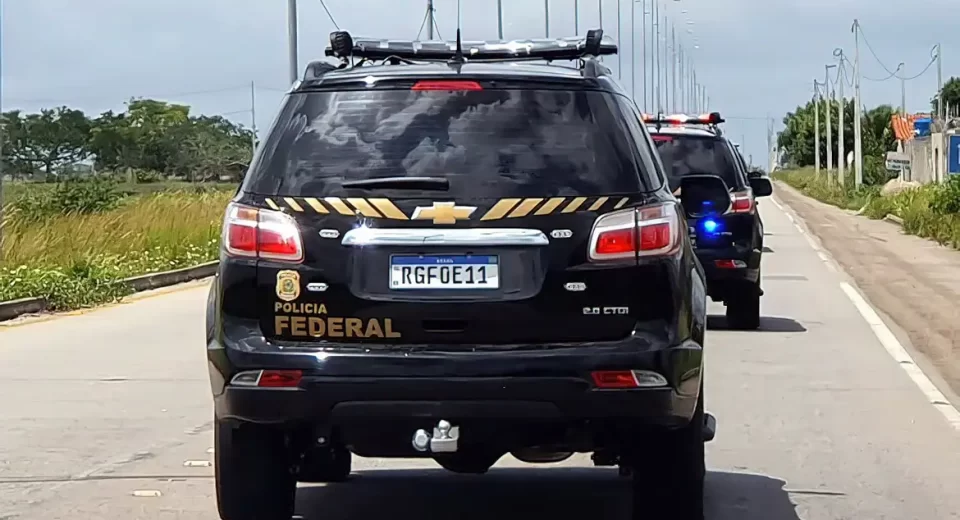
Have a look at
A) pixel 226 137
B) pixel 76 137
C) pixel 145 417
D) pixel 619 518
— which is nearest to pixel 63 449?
pixel 145 417

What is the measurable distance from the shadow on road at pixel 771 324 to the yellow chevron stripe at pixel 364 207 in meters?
10.00

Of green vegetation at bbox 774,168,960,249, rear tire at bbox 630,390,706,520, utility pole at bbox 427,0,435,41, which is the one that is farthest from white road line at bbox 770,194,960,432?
utility pole at bbox 427,0,435,41

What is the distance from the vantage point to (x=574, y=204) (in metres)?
5.48

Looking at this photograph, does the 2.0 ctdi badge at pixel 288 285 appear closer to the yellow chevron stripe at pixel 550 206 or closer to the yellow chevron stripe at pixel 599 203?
the yellow chevron stripe at pixel 550 206

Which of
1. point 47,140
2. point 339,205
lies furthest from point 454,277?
point 47,140

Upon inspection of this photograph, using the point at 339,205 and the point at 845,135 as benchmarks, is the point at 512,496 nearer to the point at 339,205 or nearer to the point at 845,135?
the point at 339,205

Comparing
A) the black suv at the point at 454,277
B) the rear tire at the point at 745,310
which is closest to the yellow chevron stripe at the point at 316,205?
the black suv at the point at 454,277

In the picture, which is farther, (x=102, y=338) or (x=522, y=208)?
(x=102, y=338)

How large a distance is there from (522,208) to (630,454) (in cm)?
120

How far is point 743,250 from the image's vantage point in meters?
14.3

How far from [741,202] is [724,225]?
0.32 meters

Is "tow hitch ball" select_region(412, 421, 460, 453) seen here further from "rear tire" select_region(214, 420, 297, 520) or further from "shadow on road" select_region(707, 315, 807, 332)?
"shadow on road" select_region(707, 315, 807, 332)

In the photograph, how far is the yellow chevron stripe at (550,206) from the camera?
5449 millimetres

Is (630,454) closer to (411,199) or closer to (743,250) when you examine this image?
(411,199)
